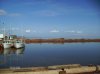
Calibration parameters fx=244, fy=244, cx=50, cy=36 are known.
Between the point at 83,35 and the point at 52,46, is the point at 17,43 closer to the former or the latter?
the point at 52,46

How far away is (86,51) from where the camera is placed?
5.14m

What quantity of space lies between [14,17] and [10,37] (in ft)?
1.34

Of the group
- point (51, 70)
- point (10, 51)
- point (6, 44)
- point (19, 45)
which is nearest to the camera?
point (51, 70)

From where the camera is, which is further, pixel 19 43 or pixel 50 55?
pixel 50 55

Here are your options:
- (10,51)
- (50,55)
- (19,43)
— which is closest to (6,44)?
(19,43)

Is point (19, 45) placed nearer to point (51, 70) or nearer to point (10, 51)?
point (10, 51)

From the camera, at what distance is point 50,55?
16.2 feet

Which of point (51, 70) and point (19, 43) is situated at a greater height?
point (19, 43)

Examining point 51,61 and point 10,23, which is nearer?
point 10,23

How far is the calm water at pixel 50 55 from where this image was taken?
15.0 ft

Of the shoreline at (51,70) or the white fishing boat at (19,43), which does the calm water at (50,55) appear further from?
the shoreline at (51,70)

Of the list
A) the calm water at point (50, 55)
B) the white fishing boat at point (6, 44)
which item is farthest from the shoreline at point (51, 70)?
the white fishing boat at point (6, 44)

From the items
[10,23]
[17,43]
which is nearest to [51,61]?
[17,43]

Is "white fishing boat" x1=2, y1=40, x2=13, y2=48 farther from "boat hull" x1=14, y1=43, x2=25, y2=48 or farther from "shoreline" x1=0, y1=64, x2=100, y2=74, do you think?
"shoreline" x1=0, y1=64, x2=100, y2=74
